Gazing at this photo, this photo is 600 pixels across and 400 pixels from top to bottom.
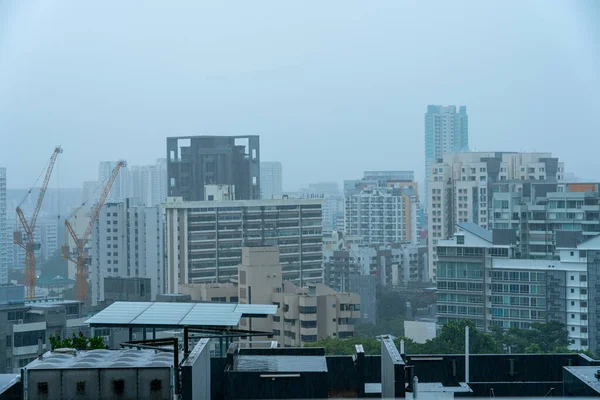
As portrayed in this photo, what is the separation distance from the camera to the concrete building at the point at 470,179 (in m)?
19.2

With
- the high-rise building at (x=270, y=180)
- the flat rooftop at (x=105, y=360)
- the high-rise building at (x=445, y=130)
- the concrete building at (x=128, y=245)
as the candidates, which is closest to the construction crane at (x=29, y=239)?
the concrete building at (x=128, y=245)

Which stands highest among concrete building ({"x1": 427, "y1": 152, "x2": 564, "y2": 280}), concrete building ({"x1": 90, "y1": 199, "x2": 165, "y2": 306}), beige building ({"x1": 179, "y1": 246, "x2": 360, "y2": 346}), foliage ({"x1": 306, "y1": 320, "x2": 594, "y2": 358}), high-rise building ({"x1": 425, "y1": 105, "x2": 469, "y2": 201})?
high-rise building ({"x1": 425, "y1": 105, "x2": 469, "y2": 201})

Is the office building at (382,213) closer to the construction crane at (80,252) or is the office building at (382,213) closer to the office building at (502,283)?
the construction crane at (80,252)

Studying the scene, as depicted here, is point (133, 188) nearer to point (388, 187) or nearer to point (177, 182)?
point (177, 182)

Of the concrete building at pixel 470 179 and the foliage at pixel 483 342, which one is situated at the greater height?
the concrete building at pixel 470 179

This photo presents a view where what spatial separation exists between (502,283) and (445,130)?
1075 cm

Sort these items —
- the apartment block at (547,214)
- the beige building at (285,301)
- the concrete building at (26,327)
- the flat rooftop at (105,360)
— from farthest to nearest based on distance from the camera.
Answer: the apartment block at (547,214) → the beige building at (285,301) → the concrete building at (26,327) → the flat rooftop at (105,360)

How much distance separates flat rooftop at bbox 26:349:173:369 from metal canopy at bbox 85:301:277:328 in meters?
0.51

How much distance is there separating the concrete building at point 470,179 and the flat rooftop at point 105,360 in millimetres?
17074

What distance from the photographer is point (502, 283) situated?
14.9 meters

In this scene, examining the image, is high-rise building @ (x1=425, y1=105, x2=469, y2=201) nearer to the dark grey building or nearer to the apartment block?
the dark grey building

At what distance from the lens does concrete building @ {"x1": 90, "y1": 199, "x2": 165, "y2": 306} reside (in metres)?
18.6

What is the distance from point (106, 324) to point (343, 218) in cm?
1987

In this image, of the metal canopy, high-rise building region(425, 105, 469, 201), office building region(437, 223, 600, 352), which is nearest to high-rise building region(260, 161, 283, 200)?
high-rise building region(425, 105, 469, 201)
